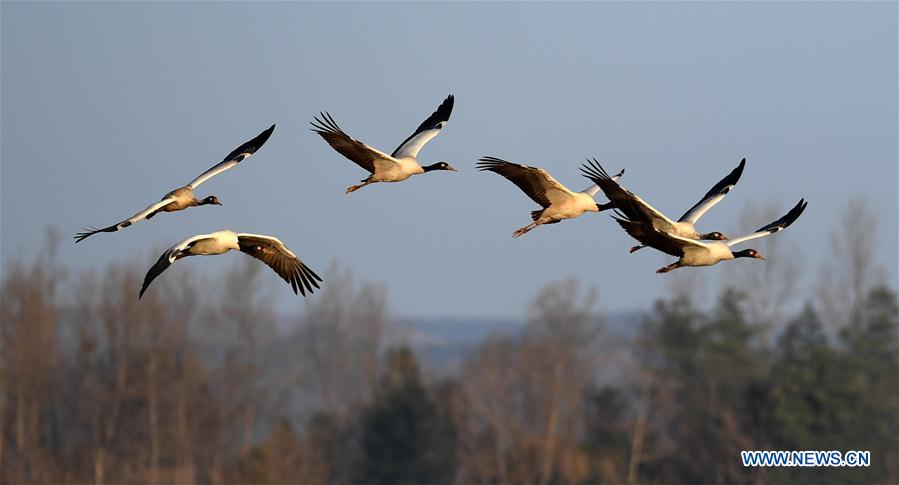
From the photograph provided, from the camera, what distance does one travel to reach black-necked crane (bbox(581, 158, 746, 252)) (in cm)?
1534

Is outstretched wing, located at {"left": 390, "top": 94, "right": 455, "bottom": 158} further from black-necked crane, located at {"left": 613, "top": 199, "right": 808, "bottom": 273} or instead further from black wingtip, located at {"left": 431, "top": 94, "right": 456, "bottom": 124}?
black-necked crane, located at {"left": 613, "top": 199, "right": 808, "bottom": 273}

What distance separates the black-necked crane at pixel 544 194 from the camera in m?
16.8

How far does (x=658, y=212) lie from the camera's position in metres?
15.9

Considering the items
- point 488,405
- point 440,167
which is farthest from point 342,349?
point 440,167

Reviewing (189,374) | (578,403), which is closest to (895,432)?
(578,403)

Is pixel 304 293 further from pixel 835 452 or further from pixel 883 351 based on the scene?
pixel 883 351

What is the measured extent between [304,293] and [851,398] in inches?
1453

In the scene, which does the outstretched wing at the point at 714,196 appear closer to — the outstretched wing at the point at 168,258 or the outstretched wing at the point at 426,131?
the outstretched wing at the point at 426,131

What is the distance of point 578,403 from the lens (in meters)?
58.1

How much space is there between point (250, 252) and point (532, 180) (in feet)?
12.2

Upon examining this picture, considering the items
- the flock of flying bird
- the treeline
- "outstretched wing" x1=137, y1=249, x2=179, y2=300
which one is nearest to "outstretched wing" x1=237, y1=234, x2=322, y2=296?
the flock of flying bird

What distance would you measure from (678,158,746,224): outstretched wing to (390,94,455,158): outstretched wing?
3.87 meters

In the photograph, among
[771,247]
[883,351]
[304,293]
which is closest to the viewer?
[304,293]

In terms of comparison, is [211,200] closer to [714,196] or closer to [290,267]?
[290,267]
